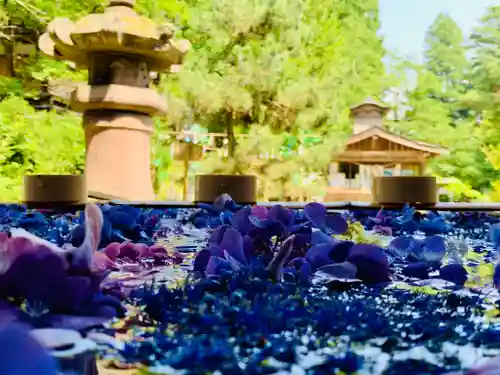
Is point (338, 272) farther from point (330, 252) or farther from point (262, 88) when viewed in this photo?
point (262, 88)

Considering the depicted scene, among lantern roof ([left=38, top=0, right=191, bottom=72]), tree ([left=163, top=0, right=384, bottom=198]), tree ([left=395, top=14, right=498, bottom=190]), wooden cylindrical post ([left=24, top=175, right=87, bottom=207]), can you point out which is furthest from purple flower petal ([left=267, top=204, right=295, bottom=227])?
tree ([left=395, top=14, right=498, bottom=190])

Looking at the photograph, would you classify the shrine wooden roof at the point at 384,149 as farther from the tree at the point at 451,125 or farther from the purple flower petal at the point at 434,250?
the purple flower petal at the point at 434,250

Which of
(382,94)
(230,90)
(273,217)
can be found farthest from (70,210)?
(382,94)

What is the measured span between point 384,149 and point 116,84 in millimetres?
7165

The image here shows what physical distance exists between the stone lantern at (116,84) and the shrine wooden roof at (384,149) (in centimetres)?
623

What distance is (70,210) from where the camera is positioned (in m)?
1.24

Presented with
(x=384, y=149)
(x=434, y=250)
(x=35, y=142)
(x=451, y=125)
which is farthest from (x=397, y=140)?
(x=434, y=250)

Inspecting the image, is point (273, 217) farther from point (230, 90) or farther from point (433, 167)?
point (433, 167)


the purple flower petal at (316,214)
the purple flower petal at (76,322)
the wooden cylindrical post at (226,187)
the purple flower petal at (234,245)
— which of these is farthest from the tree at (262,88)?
the purple flower petal at (76,322)

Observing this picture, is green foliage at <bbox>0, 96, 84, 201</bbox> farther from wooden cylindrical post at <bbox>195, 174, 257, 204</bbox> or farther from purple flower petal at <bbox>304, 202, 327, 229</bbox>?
purple flower petal at <bbox>304, 202, 327, 229</bbox>

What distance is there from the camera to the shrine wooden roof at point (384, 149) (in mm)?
9750

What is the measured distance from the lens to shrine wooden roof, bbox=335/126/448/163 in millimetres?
9750

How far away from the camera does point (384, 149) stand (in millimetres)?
10055

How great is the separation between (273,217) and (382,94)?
44.1ft
